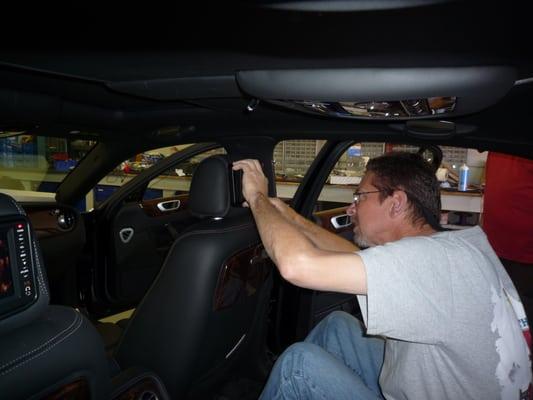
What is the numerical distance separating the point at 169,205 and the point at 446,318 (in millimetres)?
2199

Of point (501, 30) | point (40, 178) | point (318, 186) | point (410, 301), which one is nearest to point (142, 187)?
point (40, 178)

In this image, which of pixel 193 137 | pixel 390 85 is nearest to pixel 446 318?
pixel 390 85

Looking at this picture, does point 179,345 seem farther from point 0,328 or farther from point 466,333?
point 466,333

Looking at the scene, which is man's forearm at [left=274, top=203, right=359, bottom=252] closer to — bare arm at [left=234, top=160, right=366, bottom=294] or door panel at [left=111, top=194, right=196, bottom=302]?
bare arm at [left=234, top=160, right=366, bottom=294]

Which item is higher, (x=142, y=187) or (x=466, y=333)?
(x=142, y=187)

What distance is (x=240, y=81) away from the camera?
1231 mm

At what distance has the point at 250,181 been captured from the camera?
1.67m

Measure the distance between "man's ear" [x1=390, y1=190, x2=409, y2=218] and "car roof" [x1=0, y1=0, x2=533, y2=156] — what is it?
38cm

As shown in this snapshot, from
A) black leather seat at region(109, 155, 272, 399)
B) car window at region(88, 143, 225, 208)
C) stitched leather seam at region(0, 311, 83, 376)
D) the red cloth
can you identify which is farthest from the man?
car window at region(88, 143, 225, 208)

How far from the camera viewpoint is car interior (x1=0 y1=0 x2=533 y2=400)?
827 millimetres

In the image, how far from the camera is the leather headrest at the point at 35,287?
803 millimetres

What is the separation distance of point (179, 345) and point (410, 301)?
889 millimetres

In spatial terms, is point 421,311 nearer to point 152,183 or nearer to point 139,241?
point 139,241

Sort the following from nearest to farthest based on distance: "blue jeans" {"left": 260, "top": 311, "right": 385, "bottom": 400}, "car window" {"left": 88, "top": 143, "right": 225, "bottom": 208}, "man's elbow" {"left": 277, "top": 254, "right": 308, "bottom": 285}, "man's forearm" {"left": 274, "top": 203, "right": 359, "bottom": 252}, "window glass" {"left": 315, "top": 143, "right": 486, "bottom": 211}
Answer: "man's elbow" {"left": 277, "top": 254, "right": 308, "bottom": 285}
"blue jeans" {"left": 260, "top": 311, "right": 385, "bottom": 400}
"man's forearm" {"left": 274, "top": 203, "right": 359, "bottom": 252}
"car window" {"left": 88, "top": 143, "right": 225, "bottom": 208}
"window glass" {"left": 315, "top": 143, "right": 486, "bottom": 211}
